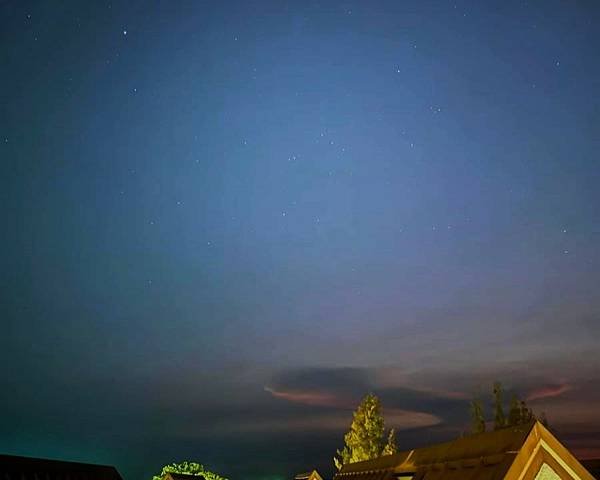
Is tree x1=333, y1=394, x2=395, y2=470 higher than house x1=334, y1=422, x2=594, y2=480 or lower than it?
higher

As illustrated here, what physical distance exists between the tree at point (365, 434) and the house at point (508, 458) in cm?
2947

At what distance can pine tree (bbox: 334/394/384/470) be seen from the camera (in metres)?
40.7

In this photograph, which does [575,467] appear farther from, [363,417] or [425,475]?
[363,417]

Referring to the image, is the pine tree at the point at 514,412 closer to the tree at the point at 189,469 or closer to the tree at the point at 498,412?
the tree at the point at 498,412

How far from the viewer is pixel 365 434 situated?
41.3 meters

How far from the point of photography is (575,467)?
30.5 ft

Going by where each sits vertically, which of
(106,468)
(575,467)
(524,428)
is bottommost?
(575,467)

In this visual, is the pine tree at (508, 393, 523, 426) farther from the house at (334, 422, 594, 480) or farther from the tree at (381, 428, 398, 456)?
the house at (334, 422, 594, 480)

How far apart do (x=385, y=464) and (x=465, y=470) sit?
21.3 feet

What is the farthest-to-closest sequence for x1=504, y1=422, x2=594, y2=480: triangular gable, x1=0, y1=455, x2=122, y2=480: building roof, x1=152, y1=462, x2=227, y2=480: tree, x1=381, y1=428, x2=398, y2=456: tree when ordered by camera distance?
x1=152, y1=462, x2=227, y2=480: tree
x1=381, y1=428, x2=398, y2=456: tree
x1=0, y1=455, x2=122, y2=480: building roof
x1=504, y1=422, x2=594, y2=480: triangular gable

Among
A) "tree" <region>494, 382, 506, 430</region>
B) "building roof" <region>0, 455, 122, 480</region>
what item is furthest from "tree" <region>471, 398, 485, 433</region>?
"building roof" <region>0, 455, 122, 480</region>

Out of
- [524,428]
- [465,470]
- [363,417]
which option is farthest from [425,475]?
[363,417]

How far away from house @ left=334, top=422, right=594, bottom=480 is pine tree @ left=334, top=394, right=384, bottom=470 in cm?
2946

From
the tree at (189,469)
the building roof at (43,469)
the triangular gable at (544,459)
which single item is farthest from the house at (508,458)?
the tree at (189,469)
